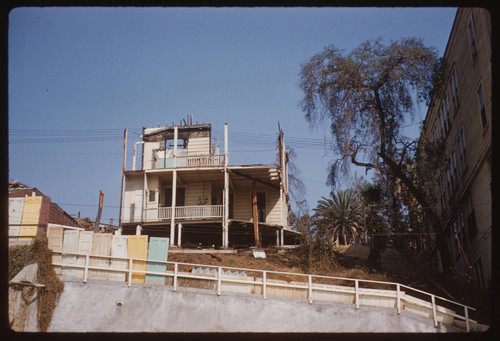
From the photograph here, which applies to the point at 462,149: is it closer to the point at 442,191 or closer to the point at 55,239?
the point at 442,191

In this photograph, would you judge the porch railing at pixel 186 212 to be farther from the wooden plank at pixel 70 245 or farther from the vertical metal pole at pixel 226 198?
the wooden plank at pixel 70 245

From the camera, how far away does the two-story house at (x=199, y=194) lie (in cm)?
3316

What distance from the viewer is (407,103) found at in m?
26.7

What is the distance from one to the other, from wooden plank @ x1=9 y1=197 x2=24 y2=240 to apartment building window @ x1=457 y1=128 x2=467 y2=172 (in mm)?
21353

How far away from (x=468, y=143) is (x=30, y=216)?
2103cm

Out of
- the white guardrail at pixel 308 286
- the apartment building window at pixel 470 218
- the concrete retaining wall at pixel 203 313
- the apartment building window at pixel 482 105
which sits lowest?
the concrete retaining wall at pixel 203 313

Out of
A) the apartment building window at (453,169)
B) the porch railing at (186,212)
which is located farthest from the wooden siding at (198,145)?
the apartment building window at (453,169)

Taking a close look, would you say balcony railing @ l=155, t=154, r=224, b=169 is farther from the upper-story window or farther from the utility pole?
the upper-story window

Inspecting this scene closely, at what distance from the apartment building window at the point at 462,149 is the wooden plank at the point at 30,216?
20440 mm

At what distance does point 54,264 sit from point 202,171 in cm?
1354

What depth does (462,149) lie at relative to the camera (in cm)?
2427

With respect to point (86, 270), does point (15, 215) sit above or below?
above

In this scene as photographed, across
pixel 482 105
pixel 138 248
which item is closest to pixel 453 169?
pixel 482 105

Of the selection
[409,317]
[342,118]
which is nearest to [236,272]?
[409,317]
